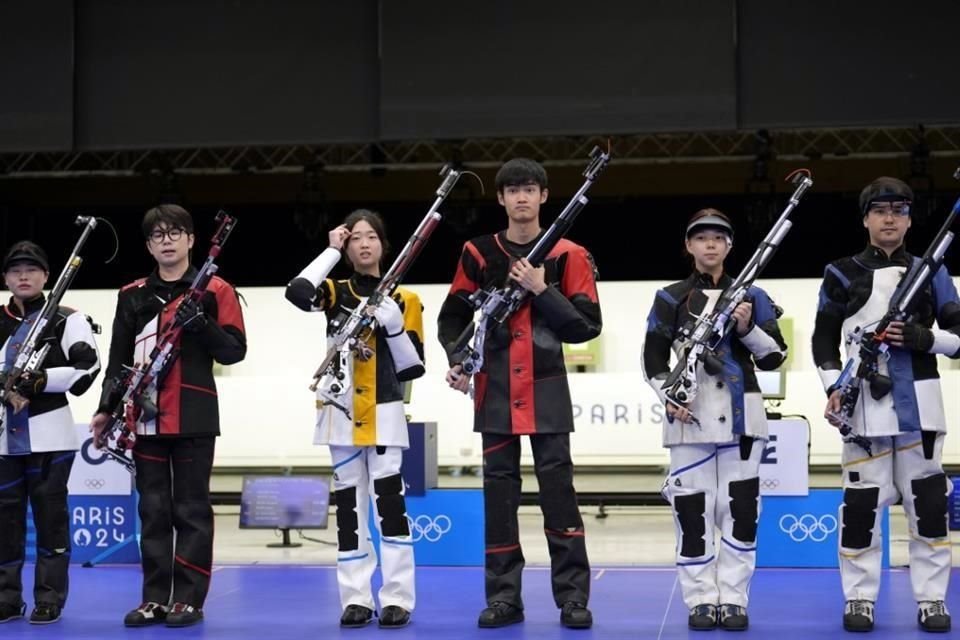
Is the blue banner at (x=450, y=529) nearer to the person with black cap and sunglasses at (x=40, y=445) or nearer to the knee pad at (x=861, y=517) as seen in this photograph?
the person with black cap and sunglasses at (x=40, y=445)

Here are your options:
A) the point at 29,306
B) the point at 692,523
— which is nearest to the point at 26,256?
the point at 29,306

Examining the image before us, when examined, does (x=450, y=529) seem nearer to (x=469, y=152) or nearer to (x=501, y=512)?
(x=501, y=512)

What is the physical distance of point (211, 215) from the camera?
16.9 meters

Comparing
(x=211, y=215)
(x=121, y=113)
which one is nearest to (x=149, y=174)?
(x=211, y=215)

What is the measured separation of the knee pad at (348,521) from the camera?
19.1 ft

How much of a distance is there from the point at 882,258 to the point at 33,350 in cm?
384

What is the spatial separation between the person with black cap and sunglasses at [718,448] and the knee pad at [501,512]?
68 centimetres

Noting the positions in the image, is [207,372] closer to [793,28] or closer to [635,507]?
[793,28]

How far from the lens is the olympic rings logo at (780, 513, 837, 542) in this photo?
7.86 m

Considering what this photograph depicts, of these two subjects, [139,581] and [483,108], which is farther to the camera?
[483,108]

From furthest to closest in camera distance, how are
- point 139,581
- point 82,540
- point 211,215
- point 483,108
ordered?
1. point 211,215
2. point 483,108
3. point 82,540
4. point 139,581

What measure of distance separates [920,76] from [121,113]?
552cm

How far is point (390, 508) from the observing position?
229 inches

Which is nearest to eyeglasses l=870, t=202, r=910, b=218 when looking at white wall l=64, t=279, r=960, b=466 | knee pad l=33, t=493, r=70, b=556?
knee pad l=33, t=493, r=70, b=556
